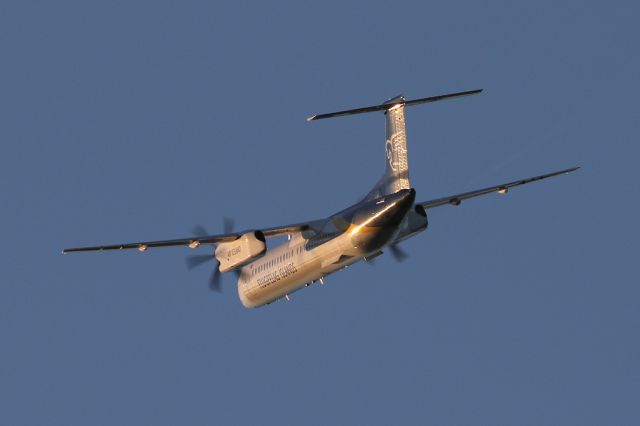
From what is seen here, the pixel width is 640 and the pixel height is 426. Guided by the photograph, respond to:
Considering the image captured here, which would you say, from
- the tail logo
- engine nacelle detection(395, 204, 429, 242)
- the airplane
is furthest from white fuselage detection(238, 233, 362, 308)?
the tail logo

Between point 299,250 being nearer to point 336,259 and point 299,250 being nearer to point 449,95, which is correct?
point 336,259

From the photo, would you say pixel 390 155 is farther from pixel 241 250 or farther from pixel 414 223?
pixel 241 250

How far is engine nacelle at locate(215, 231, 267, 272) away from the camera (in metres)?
66.8

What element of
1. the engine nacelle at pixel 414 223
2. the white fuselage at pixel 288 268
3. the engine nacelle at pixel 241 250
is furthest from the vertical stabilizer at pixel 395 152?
the engine nacelle at pixel 241 250

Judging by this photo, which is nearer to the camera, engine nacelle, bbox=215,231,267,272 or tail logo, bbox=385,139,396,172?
tail logo, bbox=385,139,396,172

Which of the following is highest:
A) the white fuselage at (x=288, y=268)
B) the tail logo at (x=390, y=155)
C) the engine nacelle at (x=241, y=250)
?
the tail logo at (x=390, y=155)

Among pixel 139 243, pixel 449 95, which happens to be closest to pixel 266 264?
pixel 139 243

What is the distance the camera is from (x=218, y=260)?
230 ft

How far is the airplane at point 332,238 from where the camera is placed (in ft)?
206

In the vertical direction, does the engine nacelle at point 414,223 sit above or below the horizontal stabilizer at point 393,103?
below

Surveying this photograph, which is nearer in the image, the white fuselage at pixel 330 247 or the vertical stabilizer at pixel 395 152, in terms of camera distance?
the white fuselage at pixel 330 247

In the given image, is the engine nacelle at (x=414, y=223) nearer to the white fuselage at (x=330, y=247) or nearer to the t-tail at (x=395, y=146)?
the white fuselage at (x=330, y=247)

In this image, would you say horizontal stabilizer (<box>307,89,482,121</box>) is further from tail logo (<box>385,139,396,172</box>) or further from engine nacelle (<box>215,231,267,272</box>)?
engine nacelle (<box>215,231,267,272</box>)

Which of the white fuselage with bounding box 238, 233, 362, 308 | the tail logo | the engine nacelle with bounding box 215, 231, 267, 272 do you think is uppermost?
the tail logo
